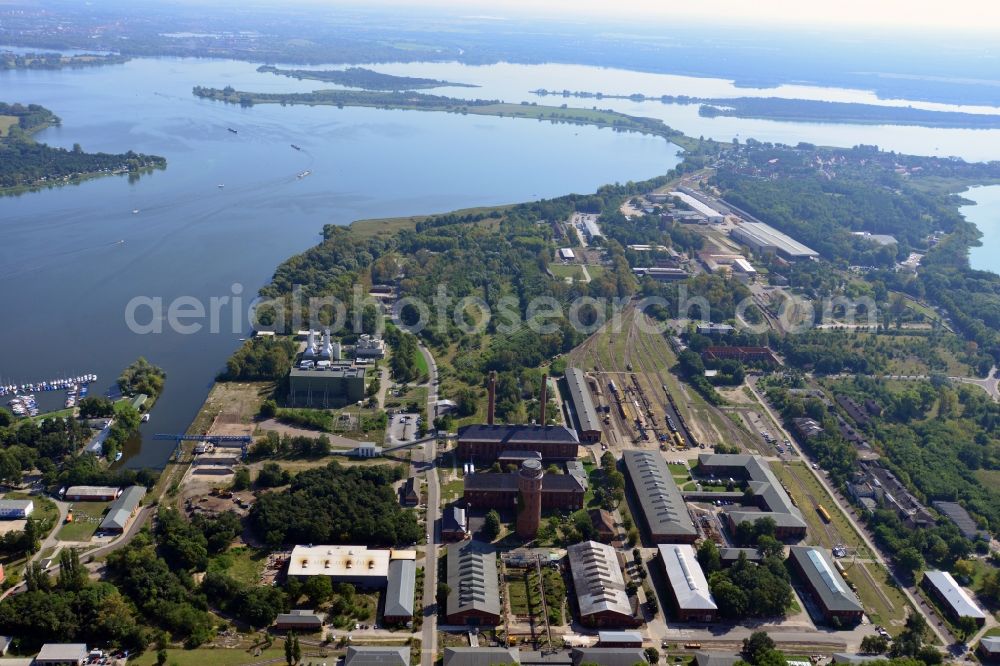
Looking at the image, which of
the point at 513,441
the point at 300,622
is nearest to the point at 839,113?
the point at 513,441

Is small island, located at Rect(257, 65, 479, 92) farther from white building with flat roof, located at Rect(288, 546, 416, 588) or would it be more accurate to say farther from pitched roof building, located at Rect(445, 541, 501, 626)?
pitched roof building, located at Rect(445, 541, 501, 626)

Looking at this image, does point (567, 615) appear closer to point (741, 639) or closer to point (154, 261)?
point (741, 639)

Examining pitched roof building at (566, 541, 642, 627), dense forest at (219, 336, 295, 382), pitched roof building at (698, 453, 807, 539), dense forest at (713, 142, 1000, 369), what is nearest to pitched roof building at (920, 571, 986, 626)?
pitched roof building at (698, 453, 807, 539)

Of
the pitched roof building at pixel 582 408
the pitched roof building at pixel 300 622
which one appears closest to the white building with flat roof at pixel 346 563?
the pitched roof building at pixel 300 622

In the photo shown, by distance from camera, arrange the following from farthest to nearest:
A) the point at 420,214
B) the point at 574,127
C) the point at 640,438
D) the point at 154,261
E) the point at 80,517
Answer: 1. the point at 574,127
2. the point at 420,214
3. the point at 154,261
4. the point at 640,438
5. the point at 80,517

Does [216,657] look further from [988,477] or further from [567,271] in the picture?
[567,271]

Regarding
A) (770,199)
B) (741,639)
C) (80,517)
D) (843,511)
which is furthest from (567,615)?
(770,199)
